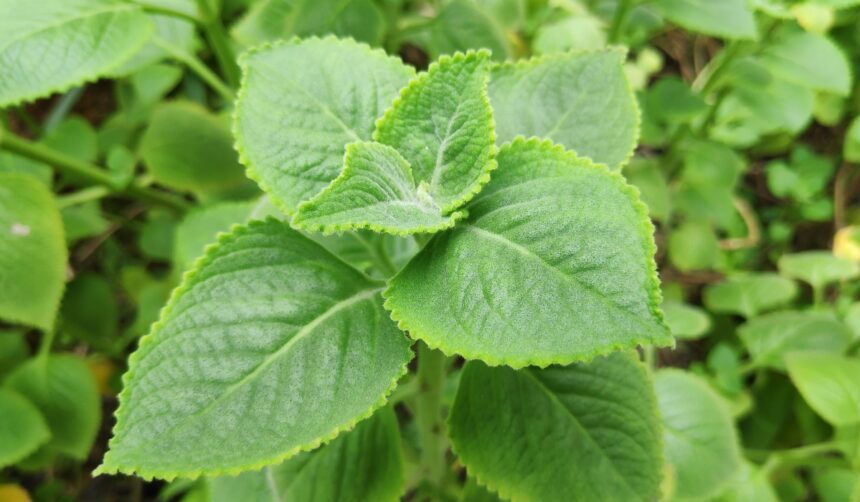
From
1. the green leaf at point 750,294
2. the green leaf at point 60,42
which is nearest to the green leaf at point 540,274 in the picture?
the green leaf at point 60,42

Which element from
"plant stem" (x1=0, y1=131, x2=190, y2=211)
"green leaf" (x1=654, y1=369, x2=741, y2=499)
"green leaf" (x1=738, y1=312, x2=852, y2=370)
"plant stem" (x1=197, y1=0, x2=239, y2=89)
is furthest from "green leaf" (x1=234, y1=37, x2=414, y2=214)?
"green leaf" (x1=738, y1=312, x2=852, y2=370)

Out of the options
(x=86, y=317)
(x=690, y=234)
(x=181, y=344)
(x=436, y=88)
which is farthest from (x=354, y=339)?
(x=690, y=234)

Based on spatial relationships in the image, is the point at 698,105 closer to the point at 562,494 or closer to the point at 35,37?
the point at 562,494

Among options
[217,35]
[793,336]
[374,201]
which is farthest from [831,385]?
[217,35]

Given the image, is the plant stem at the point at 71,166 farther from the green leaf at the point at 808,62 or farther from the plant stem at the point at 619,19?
the green leaf at the point at 808,62

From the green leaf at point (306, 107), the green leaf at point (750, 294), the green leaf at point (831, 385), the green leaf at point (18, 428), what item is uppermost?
the green leaf at point (306, 107)

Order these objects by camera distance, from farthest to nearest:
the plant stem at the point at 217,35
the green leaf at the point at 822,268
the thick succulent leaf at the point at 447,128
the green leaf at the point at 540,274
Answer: the green leaf at the point at 822,268, the plant stem at the point at 217,35, the thick succulent leaf at the point at 447,128, the green leaf at the point at 540,274
